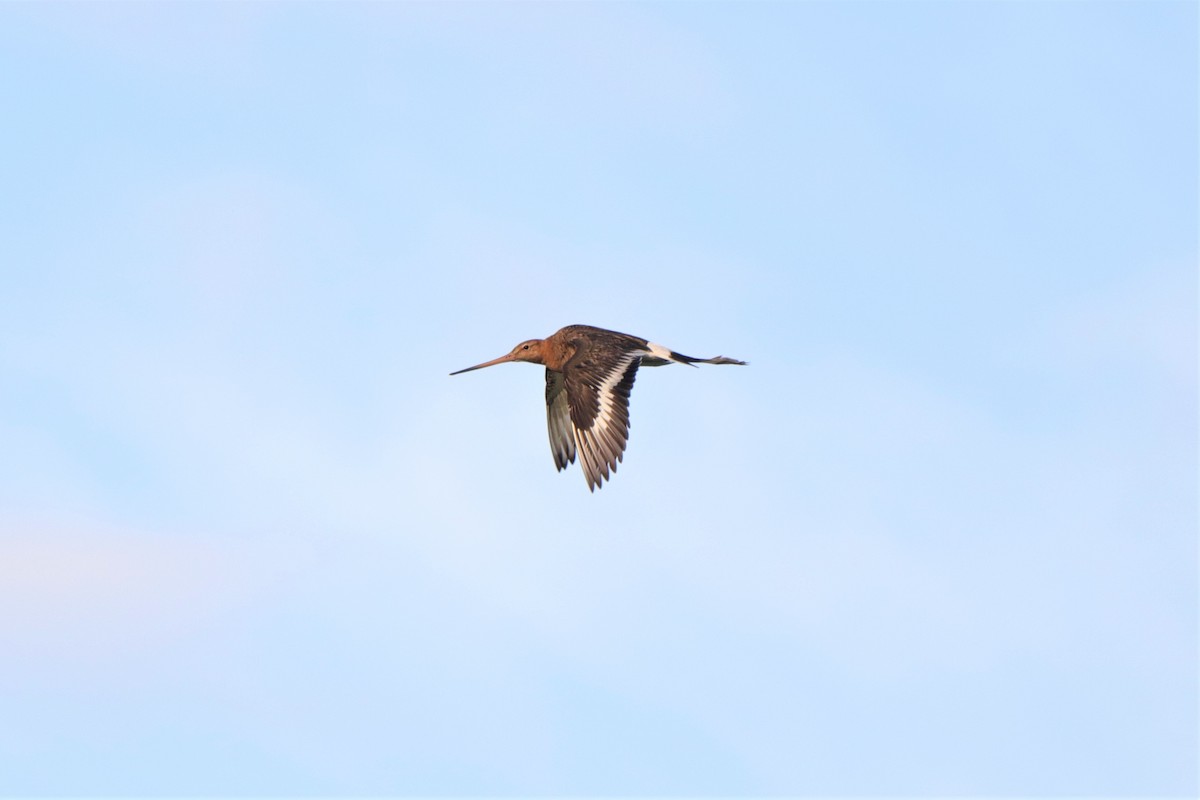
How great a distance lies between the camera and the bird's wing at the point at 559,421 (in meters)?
26.5

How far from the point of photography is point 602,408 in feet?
83.1

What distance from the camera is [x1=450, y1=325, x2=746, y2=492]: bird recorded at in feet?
82.7

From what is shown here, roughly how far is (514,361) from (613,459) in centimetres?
336

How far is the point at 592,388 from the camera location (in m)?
25.5

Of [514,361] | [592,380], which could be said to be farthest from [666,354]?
[514,361]

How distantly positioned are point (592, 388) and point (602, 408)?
0.32 metres

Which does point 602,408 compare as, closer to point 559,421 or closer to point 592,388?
point 592,388

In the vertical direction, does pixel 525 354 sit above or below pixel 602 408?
above

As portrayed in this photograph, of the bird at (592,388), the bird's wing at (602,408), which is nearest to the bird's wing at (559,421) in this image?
the bird at (592,388)

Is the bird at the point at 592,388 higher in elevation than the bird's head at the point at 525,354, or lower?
lower

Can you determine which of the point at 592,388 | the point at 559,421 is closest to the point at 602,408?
the point at 592,388

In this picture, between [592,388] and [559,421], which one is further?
[559,421]

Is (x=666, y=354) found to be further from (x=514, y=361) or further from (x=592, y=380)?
(x=514, y=361)

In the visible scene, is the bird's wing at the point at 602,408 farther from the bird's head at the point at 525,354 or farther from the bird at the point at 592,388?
the bird's head at the point at 525,354
